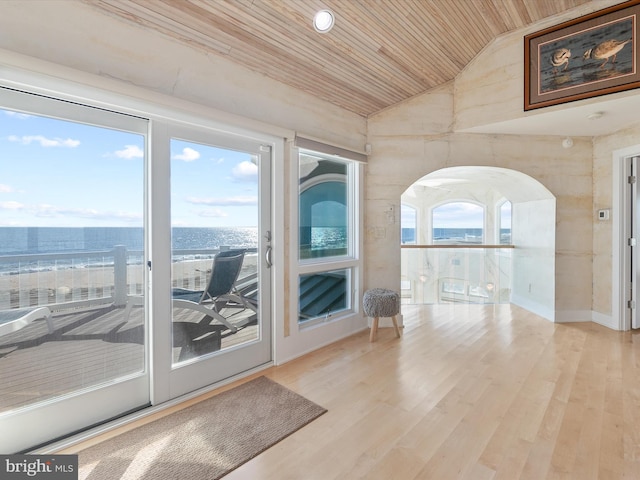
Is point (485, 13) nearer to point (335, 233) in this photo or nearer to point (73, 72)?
point (335, 233)

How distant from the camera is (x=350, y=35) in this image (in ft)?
8.48

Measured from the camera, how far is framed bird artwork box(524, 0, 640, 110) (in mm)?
2615

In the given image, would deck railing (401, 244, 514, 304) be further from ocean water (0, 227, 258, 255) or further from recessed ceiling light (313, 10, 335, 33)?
recessed ceiling light (313, 10, 335, 33)

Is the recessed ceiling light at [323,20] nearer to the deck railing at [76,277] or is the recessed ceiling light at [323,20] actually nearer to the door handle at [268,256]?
the door handle at [268,256]

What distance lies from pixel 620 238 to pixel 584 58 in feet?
7.25

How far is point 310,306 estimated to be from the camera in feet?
10.9

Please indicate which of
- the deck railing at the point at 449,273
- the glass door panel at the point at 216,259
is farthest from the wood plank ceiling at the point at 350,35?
the deck railing at the point at 449,273

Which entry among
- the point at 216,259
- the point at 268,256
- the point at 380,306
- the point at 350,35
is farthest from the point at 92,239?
the point at 380,306

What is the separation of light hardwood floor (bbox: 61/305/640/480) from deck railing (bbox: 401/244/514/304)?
1321 millimetres

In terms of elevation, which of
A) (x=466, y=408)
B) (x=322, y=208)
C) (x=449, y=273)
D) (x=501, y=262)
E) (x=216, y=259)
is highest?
(x=322, y=208)

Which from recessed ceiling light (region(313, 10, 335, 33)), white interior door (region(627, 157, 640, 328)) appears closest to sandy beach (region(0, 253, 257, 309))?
recessed ceiling light (region(313, 10, 335, 33))

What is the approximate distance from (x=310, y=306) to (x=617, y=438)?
239 cm

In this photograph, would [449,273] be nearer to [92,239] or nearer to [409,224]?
[409,224]

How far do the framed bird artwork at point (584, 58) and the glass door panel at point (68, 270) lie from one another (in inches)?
138
